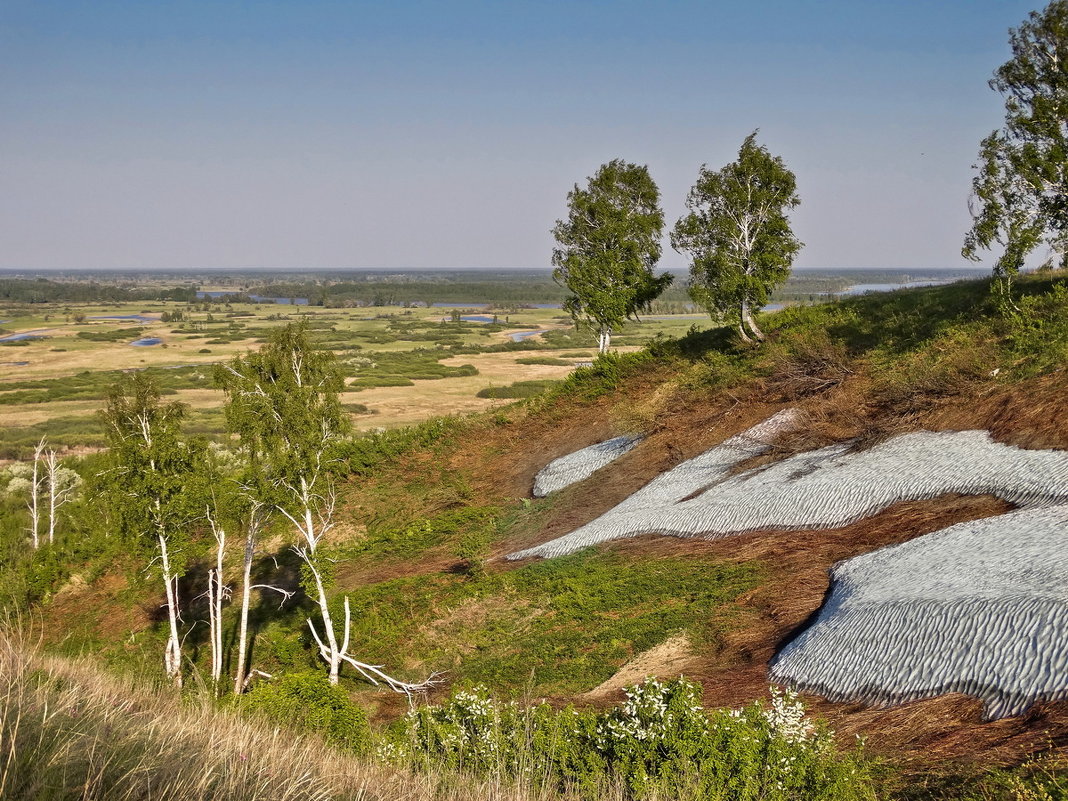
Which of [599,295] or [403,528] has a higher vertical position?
[599,295]

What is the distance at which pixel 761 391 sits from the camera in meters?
26.0

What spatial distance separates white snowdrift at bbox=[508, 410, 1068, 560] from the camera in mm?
15344

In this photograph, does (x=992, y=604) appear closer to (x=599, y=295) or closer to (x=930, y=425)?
(x=930, y=425)

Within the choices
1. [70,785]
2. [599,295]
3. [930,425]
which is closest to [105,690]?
[70,785]

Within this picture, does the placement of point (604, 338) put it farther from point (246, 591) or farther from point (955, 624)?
point (955, 624)

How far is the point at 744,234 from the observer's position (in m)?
29.2

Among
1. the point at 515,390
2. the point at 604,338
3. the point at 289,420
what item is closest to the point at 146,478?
the point at 289,420

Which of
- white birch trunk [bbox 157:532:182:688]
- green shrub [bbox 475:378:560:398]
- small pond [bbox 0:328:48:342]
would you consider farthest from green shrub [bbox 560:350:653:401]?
small pond [bbox 0:328:48:342]

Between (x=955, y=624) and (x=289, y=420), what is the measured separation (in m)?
12.1

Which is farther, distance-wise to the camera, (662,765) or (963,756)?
(963,756)

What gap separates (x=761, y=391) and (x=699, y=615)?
1265cm

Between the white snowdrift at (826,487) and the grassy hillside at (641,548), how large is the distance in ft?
1.58

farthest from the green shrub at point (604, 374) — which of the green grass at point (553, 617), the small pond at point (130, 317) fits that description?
the small pond at point (130, 317)

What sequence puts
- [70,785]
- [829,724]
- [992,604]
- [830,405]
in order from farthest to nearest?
[830,405] < [992,604] < [829,724] < [70,785]
